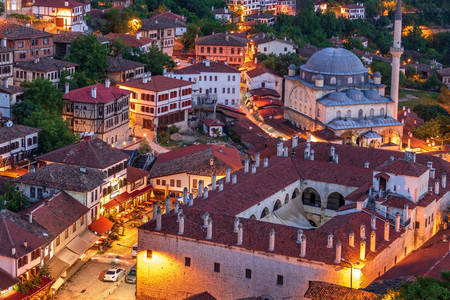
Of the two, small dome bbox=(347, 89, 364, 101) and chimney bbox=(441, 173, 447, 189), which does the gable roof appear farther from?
small dome bbox=(347, 89, 364, 101)

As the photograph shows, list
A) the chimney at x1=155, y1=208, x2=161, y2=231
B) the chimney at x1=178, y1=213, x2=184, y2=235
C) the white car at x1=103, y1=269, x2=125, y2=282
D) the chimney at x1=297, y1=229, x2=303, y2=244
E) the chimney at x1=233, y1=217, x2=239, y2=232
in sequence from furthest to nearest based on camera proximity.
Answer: the white car at x1=103, y1=269, x2=125, y2=282
the chimney at x1=155, y1=208, x2=161, y2=231
the chimney at x1=178, y1=213, x2=184, y2=235
the chimney at x1=233, y1=217, x2=239, y2=232
the chimney at x1=297, y1=229, x2=303, y2=244

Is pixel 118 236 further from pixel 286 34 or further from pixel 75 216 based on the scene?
pixel 286 34

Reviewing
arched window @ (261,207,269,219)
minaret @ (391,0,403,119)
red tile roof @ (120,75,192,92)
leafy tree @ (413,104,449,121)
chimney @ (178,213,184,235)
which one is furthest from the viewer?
leafy tree @ (413,104,449,121)

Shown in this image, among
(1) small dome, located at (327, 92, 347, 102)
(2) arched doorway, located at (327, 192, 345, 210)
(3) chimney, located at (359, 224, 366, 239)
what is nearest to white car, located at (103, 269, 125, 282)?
(3) chimney, located at (359, 224, 366, 239)

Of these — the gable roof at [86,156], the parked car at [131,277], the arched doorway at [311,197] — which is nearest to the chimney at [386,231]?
the arched doorway at [311,197]

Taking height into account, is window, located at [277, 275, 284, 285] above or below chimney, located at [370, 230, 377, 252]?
below

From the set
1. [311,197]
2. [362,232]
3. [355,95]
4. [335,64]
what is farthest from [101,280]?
[335,64]
